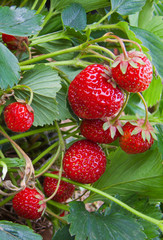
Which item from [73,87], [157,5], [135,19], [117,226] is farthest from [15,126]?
[157,5]

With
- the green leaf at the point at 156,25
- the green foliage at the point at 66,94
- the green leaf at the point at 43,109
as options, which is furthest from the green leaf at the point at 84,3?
the green leaf at the point at 43,109

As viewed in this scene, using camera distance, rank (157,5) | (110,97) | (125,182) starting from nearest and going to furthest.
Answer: (110,97) < (125,182) < (157,5)

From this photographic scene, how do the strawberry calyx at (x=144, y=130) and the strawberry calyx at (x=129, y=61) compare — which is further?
the strawberry calyx at (x=144, y=130)

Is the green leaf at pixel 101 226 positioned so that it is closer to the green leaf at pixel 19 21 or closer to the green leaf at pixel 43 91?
the green leaf at pixel 43 91

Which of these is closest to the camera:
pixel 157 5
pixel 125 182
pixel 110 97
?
pixel 110 97

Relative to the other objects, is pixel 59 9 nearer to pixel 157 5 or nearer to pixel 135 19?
pixel 135 19

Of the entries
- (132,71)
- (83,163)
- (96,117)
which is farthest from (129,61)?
Answer: (83,163)

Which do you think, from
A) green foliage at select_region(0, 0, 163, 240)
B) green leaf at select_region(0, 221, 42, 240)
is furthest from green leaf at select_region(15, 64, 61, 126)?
green leaf at select_region(0, 221, 42, 240)
